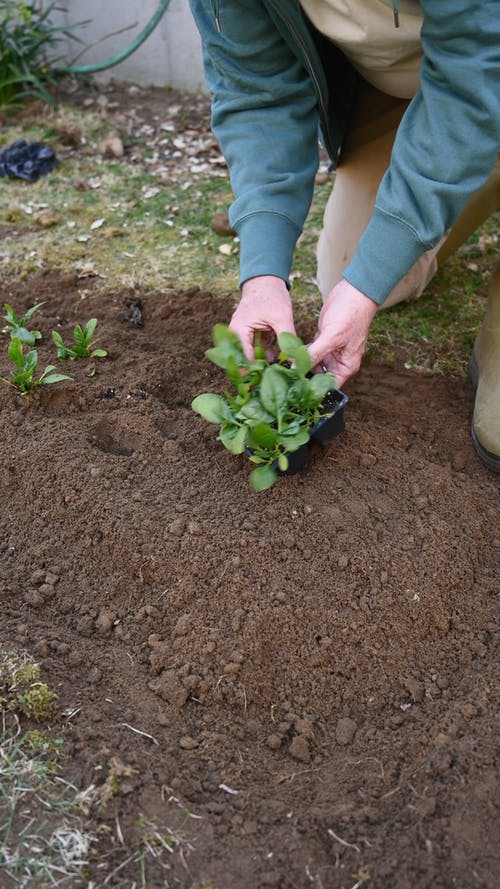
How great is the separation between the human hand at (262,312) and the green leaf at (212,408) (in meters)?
0.22

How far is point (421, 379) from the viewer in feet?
9.00

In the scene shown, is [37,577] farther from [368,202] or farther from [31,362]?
Answer: [368,202]

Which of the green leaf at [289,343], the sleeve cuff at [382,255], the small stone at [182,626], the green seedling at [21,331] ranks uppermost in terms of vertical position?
the sleeve cuff at [382,255]

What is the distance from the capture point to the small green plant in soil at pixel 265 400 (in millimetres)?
1952

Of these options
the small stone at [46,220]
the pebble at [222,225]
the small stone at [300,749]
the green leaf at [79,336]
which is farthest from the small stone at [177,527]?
the small stone at [46,220]

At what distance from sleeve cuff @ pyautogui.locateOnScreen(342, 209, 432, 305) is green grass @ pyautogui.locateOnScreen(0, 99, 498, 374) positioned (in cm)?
79

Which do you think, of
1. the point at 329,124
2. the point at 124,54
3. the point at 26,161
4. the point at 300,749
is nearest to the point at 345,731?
the point at 300,749

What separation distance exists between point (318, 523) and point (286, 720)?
0.52 meters

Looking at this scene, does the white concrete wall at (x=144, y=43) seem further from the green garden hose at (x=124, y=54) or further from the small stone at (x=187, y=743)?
the small stone at (x=187, y=743)

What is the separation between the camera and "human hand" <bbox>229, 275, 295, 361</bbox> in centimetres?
217

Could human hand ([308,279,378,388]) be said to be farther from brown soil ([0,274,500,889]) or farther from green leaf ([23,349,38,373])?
green leaf ([23,349,38,373])

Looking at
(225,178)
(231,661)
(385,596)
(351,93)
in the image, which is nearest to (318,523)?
(385,596)

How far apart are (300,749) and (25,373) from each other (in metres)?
1.37

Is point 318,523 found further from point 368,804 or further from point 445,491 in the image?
point 368,804
